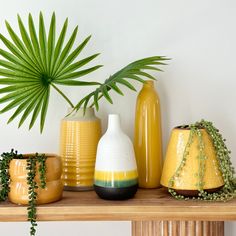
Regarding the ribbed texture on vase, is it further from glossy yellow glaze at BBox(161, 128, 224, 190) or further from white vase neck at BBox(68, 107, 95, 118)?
glossy yellow glaze at BBox(161, 128, 224, 190)

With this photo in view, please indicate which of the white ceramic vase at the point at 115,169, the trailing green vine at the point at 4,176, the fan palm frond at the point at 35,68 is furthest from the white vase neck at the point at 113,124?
the trailing green vine at the point at 4,176

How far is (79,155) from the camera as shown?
98cm

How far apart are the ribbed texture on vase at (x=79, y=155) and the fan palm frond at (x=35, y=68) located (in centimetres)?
9

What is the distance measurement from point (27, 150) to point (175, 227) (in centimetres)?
48

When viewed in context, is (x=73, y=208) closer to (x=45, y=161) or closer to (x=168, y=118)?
(x=45, y=161)

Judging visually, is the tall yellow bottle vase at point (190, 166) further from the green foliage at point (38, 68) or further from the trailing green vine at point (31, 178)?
the trailing green vine at point (31, 178)

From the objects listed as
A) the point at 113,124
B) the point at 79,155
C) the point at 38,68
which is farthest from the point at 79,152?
the point at 38,68

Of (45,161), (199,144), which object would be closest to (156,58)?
(199,144)

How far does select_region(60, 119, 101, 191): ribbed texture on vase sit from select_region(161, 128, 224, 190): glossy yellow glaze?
0.20 meters

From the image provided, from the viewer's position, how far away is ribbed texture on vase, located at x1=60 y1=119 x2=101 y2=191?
981 mm

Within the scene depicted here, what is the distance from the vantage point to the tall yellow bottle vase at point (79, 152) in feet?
3.22

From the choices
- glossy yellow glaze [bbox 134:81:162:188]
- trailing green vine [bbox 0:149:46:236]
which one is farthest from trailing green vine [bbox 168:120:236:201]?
trailing green vine [bbox 0:149:46:236]

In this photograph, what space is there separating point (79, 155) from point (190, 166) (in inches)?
11.2

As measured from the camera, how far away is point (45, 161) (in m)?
0.87
